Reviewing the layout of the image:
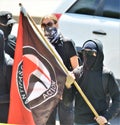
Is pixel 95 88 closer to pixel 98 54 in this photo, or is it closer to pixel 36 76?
pixel 98 54

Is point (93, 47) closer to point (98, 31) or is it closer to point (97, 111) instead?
point (97, 111)

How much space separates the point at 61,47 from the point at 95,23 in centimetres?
153

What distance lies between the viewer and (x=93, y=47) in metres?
5.04

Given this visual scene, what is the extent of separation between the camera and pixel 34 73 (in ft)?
16.1

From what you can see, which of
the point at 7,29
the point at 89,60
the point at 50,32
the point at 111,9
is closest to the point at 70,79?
the point at 89,60

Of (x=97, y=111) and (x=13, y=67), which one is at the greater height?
(x=13, y=67)

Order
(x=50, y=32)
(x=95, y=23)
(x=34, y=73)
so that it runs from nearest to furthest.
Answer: (x=34, y=73)
(x=50, y=32)
(x=95, y=23)

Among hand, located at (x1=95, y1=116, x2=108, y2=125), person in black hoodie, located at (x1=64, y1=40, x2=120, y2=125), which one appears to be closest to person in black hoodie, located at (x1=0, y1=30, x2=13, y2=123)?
A: person in black hoodie, located at (x1=64, y1=40, x2=120, y2=125)

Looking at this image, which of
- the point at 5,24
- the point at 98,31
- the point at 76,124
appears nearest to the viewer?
the point at 76,124

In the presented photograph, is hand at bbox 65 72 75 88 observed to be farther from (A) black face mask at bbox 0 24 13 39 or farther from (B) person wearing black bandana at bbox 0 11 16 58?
(A) black face mask at bbox 0 24 13 39

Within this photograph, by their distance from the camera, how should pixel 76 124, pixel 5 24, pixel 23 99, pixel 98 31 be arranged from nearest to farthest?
pixel 23 99 < pixel 76 124 < pixel 5 24 < pixel 98 31

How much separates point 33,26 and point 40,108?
0.69m

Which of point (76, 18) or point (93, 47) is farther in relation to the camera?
point (76, 18)

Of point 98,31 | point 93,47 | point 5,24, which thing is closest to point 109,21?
point 98,31
